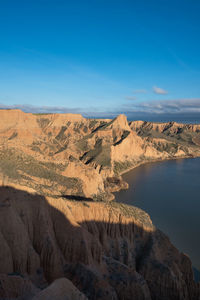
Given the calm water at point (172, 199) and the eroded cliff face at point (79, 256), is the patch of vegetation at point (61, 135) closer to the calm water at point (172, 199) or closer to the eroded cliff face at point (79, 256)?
the calm water at point (172, 199)

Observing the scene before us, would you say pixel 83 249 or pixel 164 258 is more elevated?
pixel 83 249

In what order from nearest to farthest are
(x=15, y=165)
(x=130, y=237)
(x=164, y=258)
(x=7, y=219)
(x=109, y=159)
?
(x=7, y=219) → (x=164, y=258) → (x=130, y=237) → (x=15, y=165) → (x=109, y=159)

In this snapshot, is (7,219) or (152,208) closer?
(7,219)

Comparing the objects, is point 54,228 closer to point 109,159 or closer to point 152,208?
point 152,208

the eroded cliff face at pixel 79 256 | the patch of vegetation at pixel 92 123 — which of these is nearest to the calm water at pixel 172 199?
the eroded cliff face at pixel 79 256

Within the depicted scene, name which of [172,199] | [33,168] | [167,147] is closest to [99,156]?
[172,199]

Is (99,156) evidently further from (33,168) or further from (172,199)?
(33,168)

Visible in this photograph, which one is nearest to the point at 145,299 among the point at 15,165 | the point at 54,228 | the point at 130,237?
the point at 130,237
